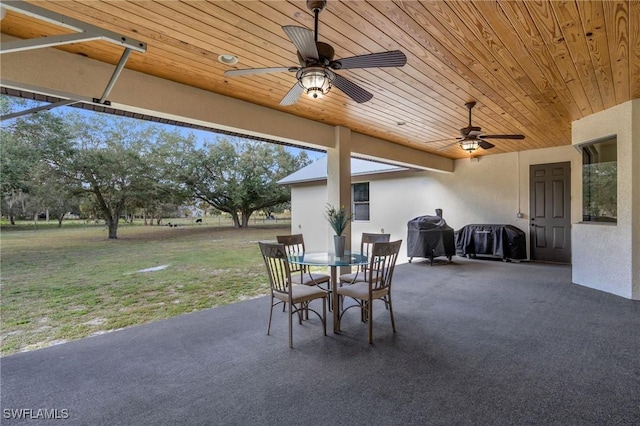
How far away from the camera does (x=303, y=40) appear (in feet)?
6.29

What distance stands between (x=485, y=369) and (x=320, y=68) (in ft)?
8.86

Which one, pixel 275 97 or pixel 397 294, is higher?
pixel 275 97

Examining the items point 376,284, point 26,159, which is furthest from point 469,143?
point 26,159

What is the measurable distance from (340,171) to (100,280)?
465 cm

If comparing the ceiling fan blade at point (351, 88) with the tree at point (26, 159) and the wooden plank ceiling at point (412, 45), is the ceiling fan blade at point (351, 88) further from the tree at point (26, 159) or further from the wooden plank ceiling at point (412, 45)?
the tree at point (26, 159)

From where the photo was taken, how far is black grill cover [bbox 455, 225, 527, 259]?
7.40 m

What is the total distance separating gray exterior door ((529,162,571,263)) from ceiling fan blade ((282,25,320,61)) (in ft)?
25.2

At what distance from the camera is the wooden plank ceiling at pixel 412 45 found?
2.17 meters

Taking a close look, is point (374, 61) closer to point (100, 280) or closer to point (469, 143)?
point (469, 143)

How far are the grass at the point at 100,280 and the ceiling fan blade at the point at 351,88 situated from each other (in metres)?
3.63

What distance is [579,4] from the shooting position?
7.03ft

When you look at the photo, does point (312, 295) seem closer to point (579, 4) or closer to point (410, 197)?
point (579, 4)

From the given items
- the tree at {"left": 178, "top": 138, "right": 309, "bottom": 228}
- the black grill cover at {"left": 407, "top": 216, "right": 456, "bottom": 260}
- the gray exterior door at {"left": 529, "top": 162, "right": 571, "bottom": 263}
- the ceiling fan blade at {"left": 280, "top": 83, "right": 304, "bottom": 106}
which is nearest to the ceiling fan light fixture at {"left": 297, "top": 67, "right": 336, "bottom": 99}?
the ceiling fan blade at {"left": 280, "top": 83, "right": 304, "bottom": 106}

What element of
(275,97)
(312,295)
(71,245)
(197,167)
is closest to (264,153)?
(197,167)
